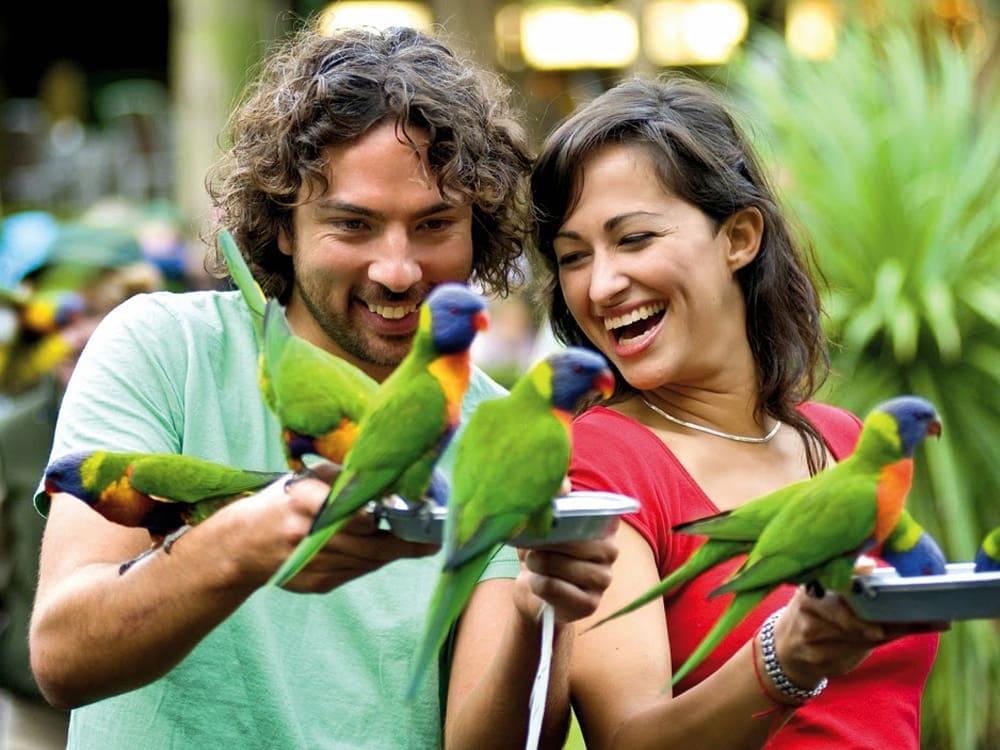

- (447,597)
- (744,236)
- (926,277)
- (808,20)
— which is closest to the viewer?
(447,597)

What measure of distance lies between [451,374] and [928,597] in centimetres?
66

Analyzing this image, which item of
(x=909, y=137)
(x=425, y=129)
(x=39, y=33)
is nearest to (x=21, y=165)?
(x=39, y=33)

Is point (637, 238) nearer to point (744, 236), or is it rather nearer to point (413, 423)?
point (744, 236)

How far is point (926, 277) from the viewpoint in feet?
15.9

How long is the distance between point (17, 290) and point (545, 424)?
4.57 m

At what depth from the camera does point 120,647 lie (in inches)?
77.4

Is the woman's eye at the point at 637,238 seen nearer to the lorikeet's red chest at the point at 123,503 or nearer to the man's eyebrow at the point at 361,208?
the man's eyebrow at the point at 361,208

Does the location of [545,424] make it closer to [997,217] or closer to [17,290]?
[997,217]

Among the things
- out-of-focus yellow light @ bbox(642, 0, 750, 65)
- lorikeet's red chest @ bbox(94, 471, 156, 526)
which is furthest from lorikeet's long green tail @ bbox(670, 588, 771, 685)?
out-of-focus yellow light @ bbox(642, 0, 750, 65)

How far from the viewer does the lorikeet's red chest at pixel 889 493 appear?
1.76 meters

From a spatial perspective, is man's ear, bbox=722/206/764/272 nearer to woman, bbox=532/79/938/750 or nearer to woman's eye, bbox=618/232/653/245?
woman, bbox=532/79/938/750

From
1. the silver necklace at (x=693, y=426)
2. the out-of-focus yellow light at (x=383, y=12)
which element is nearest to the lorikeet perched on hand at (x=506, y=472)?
the silver necklace at (x=693, y=426)

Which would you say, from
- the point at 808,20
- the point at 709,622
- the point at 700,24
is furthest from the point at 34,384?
the point at 808,20

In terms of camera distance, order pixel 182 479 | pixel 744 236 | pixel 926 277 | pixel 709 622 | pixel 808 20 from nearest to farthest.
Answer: pixel 182 479, pixel 709 622, pixel 744 236, pixel 926 277, pixel 808 20
